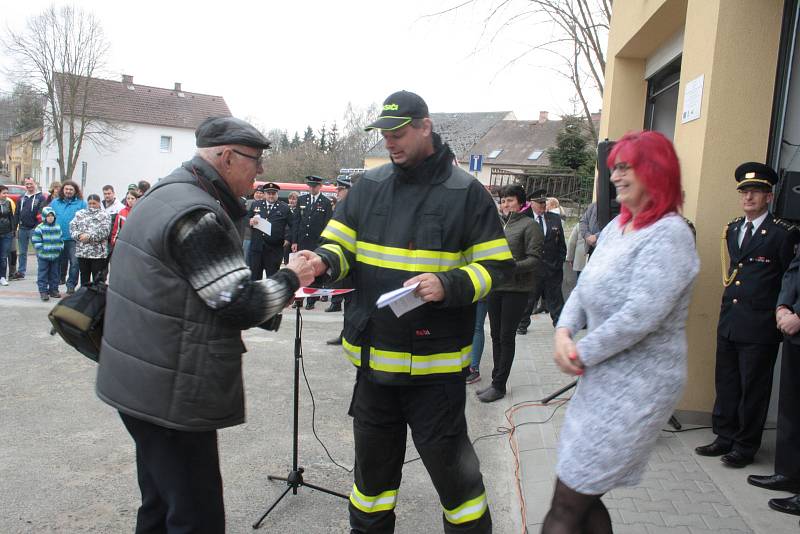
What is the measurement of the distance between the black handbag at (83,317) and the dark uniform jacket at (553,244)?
8075mm

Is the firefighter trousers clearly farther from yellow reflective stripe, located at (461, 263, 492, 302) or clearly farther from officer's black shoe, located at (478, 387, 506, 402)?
officer's black shoe, located at (478, 387, 506, 402)

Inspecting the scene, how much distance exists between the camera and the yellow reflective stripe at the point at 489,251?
9.90ft

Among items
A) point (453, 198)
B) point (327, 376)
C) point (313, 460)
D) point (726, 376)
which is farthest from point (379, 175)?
point (327, 376)

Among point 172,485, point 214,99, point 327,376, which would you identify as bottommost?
point 327,376

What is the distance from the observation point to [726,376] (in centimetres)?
475

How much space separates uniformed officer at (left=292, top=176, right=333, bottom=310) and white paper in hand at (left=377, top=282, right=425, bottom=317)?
9.12 m

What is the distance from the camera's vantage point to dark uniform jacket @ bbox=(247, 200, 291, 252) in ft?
39.3

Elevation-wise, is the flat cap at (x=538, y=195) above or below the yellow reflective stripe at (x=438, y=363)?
above

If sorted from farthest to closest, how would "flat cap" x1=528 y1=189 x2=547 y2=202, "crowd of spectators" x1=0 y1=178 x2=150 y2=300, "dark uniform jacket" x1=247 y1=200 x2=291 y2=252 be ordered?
"dark uniform jacket" x1=247 y1=200 x2=291 y2=252 < "crowd of spectators" x1=0 y1=178 x2=150 y2=300 < "flat cap" x1=528 y1=189 x2=547 y2=202

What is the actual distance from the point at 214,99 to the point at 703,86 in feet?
178

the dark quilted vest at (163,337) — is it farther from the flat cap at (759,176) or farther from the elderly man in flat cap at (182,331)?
the flat cap at (759,176)

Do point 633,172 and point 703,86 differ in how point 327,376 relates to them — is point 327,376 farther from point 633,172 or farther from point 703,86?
point 633,172

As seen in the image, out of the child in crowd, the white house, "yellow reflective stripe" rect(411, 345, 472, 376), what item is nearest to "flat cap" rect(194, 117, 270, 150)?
"yellow reflective stripe" rect(411, 345, 472, 376)

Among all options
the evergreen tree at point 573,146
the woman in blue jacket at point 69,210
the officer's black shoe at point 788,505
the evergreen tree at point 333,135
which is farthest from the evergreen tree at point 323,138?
the officer's black shoe at point 788,505
